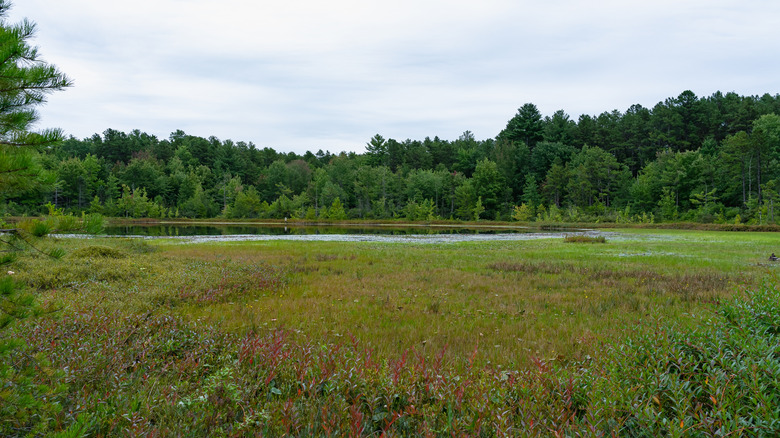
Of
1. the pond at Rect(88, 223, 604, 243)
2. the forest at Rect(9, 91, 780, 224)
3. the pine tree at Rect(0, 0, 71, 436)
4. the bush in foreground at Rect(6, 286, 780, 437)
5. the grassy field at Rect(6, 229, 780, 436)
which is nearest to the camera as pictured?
the pine tree at Rect(0, 0, 71, 436)

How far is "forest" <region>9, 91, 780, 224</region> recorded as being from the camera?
76875mm

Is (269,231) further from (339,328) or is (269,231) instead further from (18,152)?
(18,152)

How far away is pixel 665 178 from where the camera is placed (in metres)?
78.4

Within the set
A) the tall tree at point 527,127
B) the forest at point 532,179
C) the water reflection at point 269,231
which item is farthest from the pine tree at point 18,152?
the tall tree at point 527,127

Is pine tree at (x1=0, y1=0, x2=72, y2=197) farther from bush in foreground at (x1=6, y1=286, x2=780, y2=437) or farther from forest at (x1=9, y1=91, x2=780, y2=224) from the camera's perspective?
forest at (x1=9, y1=91, x2=780, y2=224)

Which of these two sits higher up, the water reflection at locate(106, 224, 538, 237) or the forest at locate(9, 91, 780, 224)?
the forest at locate(9, 91, 780, 224)

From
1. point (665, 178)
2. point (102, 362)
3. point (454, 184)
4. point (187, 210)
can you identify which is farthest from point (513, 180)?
point (102, 362)

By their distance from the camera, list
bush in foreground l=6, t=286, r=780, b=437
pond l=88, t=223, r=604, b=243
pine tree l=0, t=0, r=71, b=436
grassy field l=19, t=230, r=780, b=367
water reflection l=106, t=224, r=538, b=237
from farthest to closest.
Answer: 1. water reflection l=106, t=224, r=538, b=237
2. pond l=88, t=223, r=604, b=243
3. grassy field l=19, t=230, r=780, b=367
4. bush in foreground l=6, t=286, r=780, b=437
5. pine tree l=0, t=0, r=71, b=436

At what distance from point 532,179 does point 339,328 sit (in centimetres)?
9941

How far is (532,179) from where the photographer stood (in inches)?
3907

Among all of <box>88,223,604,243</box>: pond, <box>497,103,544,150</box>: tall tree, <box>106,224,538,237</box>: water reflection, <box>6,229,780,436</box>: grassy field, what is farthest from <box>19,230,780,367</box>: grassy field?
<box>497,103,544,150</box>: tall tree

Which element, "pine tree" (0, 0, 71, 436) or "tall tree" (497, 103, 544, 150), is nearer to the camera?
"pine tree" (0, 0, 71, 436)

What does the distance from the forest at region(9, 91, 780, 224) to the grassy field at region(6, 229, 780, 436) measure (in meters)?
74.5

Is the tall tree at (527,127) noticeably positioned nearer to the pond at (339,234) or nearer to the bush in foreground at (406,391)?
the pond at (339,234)
